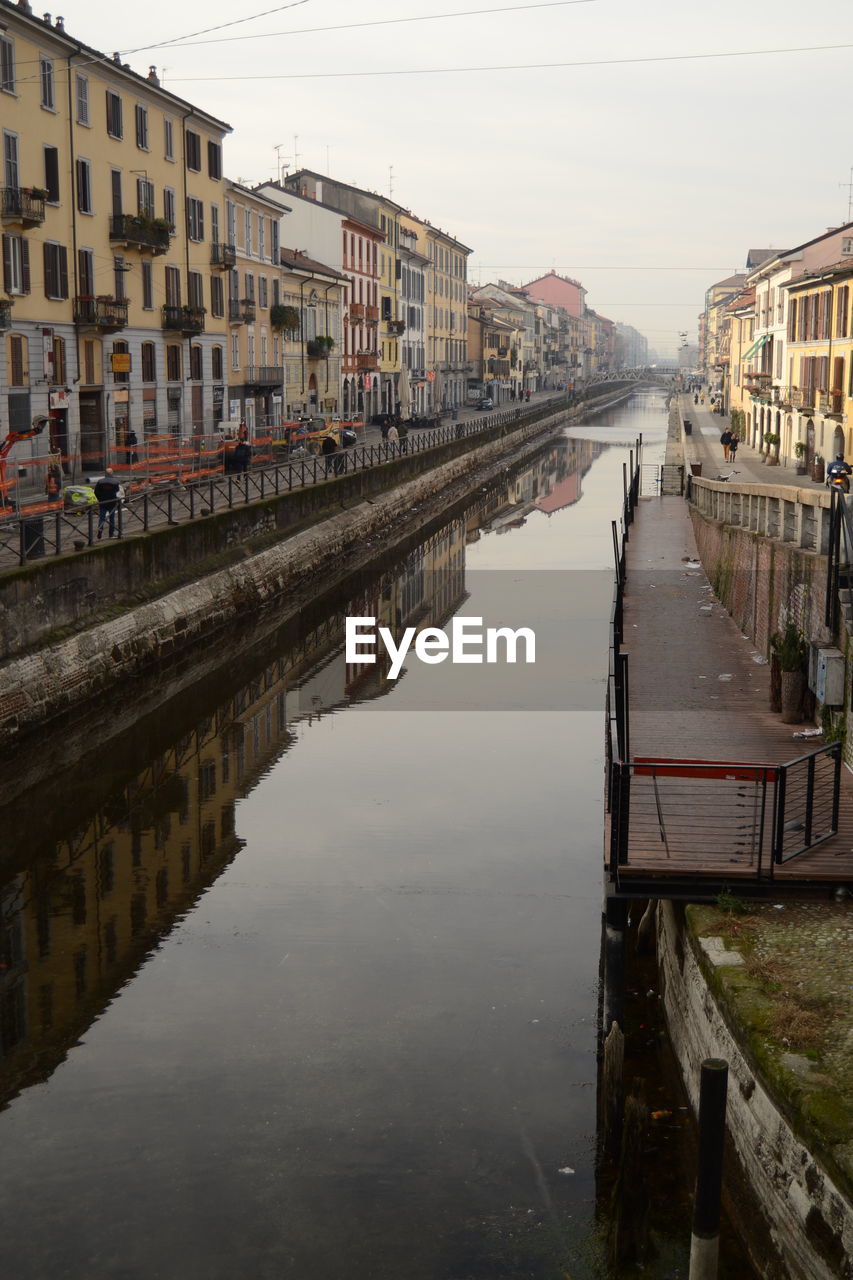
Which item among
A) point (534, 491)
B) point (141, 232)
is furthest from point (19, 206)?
point (534, 491)

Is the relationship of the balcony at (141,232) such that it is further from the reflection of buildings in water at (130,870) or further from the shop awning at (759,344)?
the shop awning at (759,344)

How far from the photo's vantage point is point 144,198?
3988cm

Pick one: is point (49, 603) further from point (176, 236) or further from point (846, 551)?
point (176, 236)

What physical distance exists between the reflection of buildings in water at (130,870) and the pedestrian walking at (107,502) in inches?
154

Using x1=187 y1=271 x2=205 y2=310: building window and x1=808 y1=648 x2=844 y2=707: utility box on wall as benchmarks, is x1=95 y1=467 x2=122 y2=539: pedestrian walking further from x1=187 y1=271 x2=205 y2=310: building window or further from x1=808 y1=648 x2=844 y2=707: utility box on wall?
x1=187 y1=271 x2=205 y2=310: building window

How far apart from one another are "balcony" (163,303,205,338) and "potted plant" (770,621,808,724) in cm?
3202

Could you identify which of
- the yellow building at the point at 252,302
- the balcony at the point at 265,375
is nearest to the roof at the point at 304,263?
the yellow building at the point at 252,302

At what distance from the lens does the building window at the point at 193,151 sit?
144ft

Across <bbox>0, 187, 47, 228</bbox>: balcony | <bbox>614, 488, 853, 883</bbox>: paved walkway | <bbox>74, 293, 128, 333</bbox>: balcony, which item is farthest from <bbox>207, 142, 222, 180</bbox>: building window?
<bbox>614, 488, 853, 883</bbox>: paved walkway

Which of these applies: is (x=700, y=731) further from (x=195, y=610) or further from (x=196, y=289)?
(x=196, y=289)

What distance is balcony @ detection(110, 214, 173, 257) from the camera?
123 ft

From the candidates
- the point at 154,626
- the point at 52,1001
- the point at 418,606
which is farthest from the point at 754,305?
the point at 52,1001

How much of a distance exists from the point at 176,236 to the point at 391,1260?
129 feet

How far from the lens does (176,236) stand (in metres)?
42.8
